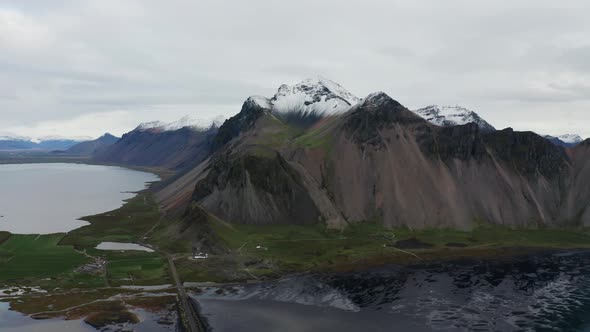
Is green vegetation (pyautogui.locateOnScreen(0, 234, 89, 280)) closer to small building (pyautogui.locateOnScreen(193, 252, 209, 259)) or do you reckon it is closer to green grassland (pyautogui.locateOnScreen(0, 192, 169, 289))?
green grassland (pyautogui.locateOnScreen(0, 192, 169, 289))

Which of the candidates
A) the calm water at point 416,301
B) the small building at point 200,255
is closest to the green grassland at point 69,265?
the small building at point 200,255

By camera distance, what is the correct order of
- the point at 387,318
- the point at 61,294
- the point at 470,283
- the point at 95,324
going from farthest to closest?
the point at 470,283 < the point at 61,294 < the point at 387,318 < the point at 95,324

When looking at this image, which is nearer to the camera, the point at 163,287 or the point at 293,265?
the point at 163,287

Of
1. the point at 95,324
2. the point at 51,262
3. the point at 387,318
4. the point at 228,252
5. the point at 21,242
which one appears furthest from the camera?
the point at 21,242

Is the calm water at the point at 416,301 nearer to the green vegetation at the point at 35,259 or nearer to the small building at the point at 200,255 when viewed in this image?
the small building at the point at 200,255

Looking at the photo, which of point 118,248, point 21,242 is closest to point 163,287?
point 118,248

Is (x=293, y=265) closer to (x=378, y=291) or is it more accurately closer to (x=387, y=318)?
(x=378, y=291)
